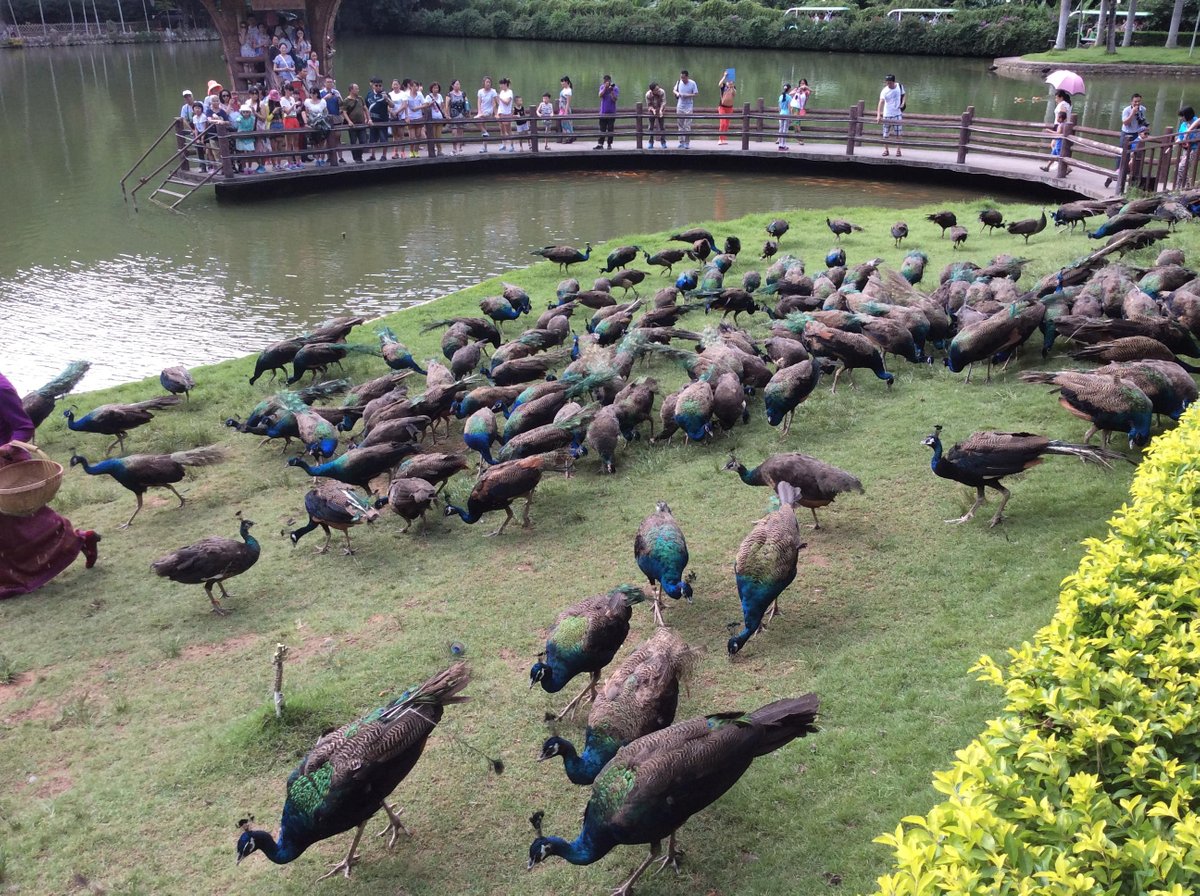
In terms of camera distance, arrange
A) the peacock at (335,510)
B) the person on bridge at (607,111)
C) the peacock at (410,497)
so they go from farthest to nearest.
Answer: the person on bridge at (607,111)
the peacock at (410,497)
the peacock at (335,510)

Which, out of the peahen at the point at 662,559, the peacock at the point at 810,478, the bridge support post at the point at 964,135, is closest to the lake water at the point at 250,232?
the bridge support post at the point at 964,135

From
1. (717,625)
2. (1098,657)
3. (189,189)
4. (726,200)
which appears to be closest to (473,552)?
(717,625)

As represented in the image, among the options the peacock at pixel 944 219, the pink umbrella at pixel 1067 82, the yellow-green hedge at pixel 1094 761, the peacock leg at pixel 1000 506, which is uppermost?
the pink umbrella at pixel 1067 82

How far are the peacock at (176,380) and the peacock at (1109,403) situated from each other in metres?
10.1

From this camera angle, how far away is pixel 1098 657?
4070 mm

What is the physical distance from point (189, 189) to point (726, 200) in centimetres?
1361

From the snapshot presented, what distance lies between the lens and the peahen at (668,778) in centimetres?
504

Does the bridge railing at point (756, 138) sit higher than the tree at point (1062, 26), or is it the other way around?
the tree at point (1062, 26)

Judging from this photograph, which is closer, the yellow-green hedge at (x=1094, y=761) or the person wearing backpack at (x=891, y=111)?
the yellow-green hedge at (x=1094, y=761)

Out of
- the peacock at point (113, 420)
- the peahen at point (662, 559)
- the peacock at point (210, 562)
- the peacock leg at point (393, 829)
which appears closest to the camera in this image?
the peacock leg at point (393, 829)

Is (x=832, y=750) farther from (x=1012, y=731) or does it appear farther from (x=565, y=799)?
(x=1012, y=731)

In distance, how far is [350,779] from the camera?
17.7ft

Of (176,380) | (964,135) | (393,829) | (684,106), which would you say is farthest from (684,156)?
(393,829)

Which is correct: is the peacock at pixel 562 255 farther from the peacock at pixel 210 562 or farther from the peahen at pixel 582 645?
the peahen at pixel 582 645
